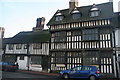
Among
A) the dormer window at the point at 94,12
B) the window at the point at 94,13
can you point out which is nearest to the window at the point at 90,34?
the window at the point at 94,13

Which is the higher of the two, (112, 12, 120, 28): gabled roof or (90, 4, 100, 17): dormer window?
(90, 4, 100, 17): dormer window

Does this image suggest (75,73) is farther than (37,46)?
No

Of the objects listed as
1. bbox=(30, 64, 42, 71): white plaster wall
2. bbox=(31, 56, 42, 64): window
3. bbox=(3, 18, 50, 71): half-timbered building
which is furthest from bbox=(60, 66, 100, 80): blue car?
bbox=(31, 56, 42, 64): window

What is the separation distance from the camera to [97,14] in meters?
17.5

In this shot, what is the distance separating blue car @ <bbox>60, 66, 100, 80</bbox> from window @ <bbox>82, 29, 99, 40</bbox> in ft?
18.6

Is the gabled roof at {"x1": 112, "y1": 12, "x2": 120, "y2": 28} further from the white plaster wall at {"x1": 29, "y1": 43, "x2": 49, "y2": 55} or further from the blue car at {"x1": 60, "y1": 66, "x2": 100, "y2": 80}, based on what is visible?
the white plaster wall at {"x1": 29, "y1": 43, "x2": 49, "y2": 55}

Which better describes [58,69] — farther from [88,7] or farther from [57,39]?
[88,7]

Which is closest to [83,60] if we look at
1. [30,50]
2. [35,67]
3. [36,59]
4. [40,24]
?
[36,59]

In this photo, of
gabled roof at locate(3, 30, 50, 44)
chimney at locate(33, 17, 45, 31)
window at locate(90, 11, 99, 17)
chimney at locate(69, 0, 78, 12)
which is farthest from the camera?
chimney at locate(33, 17, 45, 31)

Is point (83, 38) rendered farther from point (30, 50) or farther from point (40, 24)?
point (40, 24)

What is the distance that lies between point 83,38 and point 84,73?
20.6 ft

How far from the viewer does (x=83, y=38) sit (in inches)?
690

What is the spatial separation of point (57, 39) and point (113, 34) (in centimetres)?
790

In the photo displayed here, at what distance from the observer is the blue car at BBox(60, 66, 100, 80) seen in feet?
39.3
